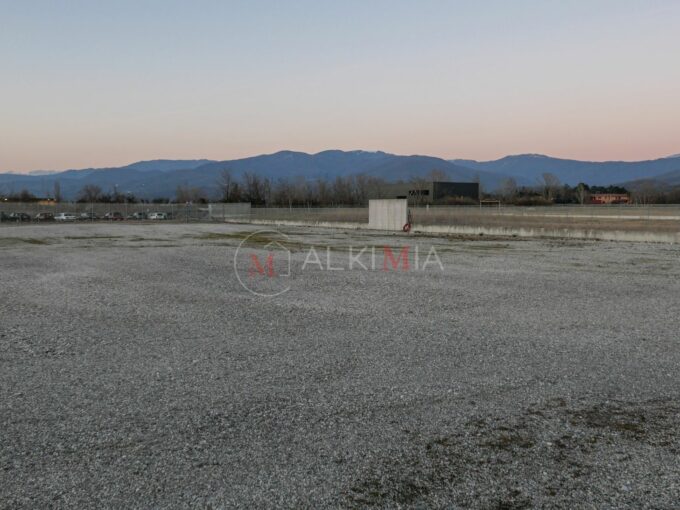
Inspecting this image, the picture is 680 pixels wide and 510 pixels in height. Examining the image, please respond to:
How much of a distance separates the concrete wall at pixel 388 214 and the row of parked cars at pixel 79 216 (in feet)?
114

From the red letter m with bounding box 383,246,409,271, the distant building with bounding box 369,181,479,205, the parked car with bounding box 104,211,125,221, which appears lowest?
the red letter m with bounding box 383,246,409,271

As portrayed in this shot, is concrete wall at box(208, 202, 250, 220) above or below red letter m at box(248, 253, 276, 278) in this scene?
above

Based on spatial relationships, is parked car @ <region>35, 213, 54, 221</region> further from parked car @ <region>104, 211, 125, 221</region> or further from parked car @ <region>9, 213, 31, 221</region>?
parked car @ <region>104, 211, 125, 221</region>

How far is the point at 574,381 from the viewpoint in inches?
231

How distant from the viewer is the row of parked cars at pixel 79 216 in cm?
6069

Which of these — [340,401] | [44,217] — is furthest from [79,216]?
[340,401]

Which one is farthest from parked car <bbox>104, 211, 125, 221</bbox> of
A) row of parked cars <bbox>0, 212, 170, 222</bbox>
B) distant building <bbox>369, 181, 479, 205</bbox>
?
distant building <bbox>369, 181, 479, 205</bbox>

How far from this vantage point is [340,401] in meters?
5.30

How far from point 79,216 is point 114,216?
4208 millimetres

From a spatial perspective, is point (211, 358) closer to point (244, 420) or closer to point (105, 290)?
point (244, 420)

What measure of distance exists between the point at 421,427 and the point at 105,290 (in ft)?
31.3

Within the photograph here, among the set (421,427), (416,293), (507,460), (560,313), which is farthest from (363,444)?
(416,293)

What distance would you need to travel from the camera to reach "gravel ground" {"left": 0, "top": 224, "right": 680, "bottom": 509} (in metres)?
3.72

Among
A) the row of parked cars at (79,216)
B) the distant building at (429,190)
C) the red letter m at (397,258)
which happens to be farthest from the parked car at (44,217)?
the distant building at (429,190)
